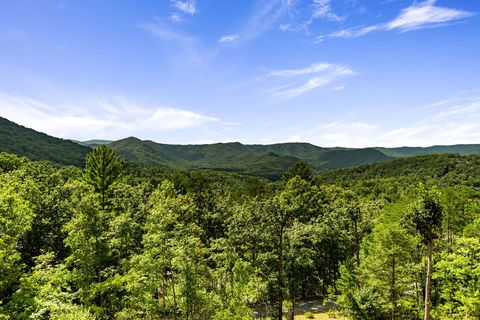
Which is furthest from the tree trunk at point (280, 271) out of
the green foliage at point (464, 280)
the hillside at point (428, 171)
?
the hillside at point (428, 171)

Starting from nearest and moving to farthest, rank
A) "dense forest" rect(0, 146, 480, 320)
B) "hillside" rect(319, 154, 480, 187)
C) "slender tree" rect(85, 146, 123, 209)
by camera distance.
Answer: "dense forest" rect(0, 146, 480, 320) < "slender tree" rect(85, 146, 123, 209) < "hillside" rect(319, 154, 480, 187)

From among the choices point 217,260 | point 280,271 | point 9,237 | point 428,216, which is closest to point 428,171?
point 280,271

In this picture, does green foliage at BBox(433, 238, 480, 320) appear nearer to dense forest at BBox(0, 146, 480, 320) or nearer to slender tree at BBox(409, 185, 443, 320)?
dense forest at BBox(0, 146, 480, 320)

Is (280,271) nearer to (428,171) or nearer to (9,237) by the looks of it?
(9,237)

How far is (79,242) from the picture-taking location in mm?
20672

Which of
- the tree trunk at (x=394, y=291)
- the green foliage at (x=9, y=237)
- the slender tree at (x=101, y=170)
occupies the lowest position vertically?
the tree trunk at (x=394, y=291)

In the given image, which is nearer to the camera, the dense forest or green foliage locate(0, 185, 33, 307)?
green foliage locate(0, 185, 33, 307)

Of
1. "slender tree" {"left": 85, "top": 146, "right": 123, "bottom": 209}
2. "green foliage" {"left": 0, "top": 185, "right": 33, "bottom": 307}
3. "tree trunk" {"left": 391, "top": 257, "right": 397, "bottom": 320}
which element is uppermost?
"slender tree" {"left": 85, "top": 146, "right": 123, "bottom": 209}

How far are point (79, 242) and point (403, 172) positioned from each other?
18037 centimetres

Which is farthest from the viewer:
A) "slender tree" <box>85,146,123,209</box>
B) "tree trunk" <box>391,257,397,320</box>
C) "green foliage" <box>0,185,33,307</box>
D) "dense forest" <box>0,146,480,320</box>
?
"slender tree" <box>85,146,123,209</box>

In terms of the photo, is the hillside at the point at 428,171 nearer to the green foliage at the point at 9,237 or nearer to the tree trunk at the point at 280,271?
the tree trunk at the point at 280,271

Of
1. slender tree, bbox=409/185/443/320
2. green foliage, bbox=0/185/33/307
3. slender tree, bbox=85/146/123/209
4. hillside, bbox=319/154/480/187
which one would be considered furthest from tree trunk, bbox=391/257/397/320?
hillside, bbox=319/154/480/187

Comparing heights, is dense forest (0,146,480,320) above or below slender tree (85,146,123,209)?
below

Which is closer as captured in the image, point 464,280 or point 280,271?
point 464,280
